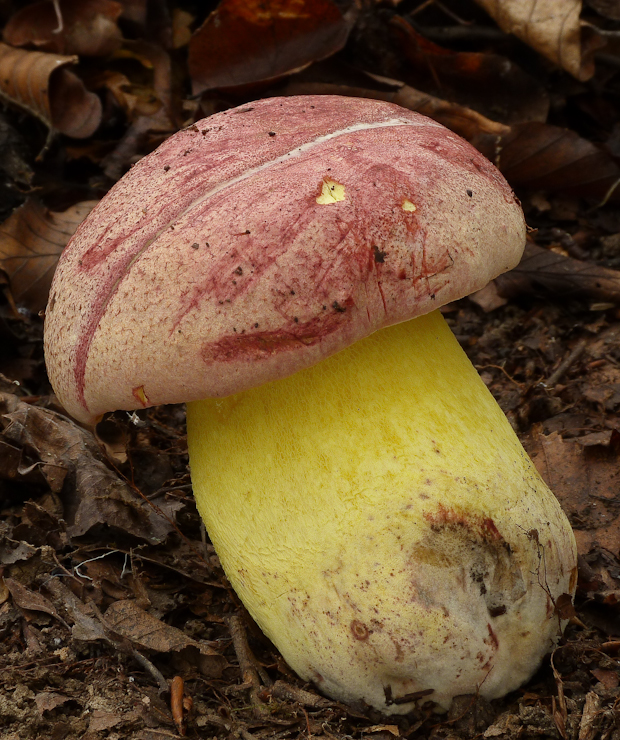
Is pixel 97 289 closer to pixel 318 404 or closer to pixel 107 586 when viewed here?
pixel 318 404

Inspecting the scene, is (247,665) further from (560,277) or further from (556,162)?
(556,162)

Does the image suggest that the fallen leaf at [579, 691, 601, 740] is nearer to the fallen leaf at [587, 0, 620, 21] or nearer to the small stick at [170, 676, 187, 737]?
the small stick at [170, 676, 187, 737]

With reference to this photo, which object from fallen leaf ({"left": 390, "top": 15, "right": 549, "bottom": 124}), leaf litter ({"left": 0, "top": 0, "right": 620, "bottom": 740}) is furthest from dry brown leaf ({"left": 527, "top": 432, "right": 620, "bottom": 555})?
fallen leaf ({"left": 390, "top": 15, "right": 549, "bottom": 124})

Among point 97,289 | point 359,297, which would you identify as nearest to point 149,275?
point 97,289

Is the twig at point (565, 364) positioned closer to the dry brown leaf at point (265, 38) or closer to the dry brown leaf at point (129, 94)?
the dry brown leaf at point (265, 38)

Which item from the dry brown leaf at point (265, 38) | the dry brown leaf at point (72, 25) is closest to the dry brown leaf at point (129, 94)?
the dry brown leaf at point (72, 25)

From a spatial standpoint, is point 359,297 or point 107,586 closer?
point 359,297
